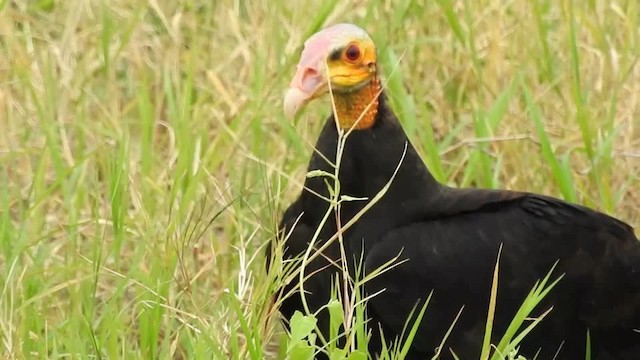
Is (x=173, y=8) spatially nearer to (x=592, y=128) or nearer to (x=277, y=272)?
(x=592, y=128)

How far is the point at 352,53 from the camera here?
3.05 metres

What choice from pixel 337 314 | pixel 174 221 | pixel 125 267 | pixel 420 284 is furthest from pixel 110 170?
pixel 337 314

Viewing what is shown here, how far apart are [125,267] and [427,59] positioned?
1.12m

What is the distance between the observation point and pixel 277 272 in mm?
2529

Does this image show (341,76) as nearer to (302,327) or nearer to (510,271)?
(510,271)

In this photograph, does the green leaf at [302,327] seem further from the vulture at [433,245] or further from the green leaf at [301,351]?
the vulture at [433,245]

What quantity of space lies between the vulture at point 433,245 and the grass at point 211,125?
18 centimetres

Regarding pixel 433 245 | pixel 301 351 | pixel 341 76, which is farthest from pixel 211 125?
pixel 301 351

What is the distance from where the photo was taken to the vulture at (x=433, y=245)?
117 inches

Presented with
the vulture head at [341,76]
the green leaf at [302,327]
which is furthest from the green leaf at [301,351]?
the vulture head at [341,76]

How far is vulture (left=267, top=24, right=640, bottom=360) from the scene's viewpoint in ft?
9.72

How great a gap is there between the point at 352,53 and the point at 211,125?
91 cm

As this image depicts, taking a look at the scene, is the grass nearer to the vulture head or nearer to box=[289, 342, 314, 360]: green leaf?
the vulture head

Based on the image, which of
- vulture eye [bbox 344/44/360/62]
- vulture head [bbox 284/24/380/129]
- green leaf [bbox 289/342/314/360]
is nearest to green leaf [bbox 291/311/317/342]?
green leaf [bbox 289/342/314/360]
